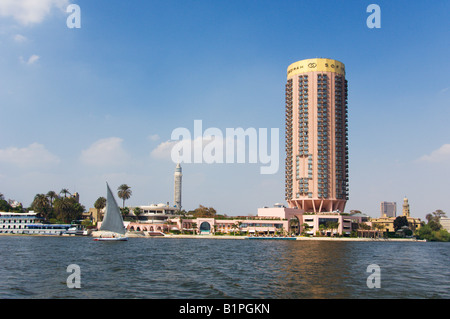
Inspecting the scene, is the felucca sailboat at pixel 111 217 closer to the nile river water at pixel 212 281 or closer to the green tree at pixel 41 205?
the nile river water at pixel 212 281

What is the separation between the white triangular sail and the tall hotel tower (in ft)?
317

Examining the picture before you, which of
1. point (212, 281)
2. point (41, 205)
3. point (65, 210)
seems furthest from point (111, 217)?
point (41, 205)

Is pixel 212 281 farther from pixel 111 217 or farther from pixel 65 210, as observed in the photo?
pixel 65 210

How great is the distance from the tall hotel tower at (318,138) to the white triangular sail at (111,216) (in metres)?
96.7

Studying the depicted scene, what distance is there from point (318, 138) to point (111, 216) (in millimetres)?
107164

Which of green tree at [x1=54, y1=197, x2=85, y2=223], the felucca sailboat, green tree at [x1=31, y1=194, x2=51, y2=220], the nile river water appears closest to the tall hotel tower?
the felucca sailboat

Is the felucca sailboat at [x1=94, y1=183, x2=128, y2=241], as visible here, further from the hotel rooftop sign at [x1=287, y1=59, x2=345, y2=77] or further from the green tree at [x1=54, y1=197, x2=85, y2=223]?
the hotel rooftop sign at [x1=287, y1=59, x2=345, y2=77]

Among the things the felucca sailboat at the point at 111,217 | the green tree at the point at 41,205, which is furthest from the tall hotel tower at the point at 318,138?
the green tree at the point at 41,205

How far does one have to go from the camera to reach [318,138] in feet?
608

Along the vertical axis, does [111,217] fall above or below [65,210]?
above

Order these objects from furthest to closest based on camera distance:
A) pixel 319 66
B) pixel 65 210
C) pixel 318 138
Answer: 1. pixel 319 66
2. pixel 65 210
3. pixel 318 138

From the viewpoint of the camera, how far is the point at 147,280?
4069 cm
